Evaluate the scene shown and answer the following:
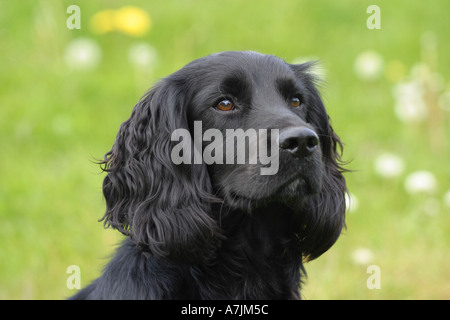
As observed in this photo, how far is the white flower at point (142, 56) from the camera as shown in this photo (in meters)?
7.13

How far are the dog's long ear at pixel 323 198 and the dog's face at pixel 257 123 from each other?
0.18 m

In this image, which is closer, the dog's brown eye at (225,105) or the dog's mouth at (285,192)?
the dog's mouth at (285,192)

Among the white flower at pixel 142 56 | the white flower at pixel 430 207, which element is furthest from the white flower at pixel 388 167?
the white flower at pixel 142 56

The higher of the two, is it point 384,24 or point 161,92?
point 384,24

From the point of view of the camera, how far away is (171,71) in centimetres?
769

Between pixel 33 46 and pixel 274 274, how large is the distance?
5.82 m

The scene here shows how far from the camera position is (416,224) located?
568cm

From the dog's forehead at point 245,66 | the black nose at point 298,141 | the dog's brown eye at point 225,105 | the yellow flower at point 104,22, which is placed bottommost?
the black nose at point 298,141

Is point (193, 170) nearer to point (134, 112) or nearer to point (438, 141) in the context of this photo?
point (134, 112)

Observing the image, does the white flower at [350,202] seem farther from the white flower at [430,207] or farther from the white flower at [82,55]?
the white flower at [82,55]

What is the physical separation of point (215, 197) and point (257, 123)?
0.43 metres

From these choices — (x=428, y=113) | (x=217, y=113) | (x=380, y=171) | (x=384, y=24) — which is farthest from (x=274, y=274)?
(x=384, y=24)

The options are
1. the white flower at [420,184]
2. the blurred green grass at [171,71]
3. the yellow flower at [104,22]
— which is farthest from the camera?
the yellow flower at [104,22]

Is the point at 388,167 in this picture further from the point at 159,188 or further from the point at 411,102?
the point at 159,188
